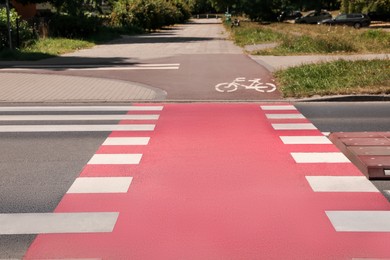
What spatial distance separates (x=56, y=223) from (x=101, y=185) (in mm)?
1234

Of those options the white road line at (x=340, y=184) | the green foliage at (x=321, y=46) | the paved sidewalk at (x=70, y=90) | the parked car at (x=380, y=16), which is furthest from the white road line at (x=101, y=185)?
the parked car at (x=380, y=16)

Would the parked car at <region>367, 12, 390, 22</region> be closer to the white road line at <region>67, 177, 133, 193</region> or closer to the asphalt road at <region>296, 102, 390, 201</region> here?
the asphalt road at <region>296, 102, 390, 201</region>

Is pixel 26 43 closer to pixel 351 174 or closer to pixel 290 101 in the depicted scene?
pixel 290 101

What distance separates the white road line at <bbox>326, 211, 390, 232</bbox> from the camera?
16.6 ft

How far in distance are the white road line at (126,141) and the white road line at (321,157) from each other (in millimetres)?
2238

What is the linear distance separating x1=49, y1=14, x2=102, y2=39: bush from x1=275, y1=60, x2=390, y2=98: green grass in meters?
22.4

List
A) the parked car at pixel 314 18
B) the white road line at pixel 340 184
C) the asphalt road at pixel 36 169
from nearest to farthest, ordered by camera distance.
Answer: the asphalt road at pixel 36 169, the white road line at pixel 340 184, the parked car at pixel 314 18

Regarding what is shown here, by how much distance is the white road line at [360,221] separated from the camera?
5.05m

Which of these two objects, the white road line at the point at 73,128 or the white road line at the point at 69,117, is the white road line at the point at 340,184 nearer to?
the white road line at the point at 73,128

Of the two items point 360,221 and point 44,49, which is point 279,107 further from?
point 44,49

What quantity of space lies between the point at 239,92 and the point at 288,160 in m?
6.63

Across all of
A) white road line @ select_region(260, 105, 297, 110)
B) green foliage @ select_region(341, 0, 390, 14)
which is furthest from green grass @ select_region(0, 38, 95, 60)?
green foliage @ select_region(341, 0, 390, 14)

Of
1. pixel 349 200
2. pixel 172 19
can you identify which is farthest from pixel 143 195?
pixel 172 19

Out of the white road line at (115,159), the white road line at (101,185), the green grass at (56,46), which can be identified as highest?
the white road line at (101,185)
